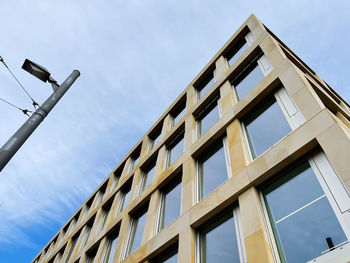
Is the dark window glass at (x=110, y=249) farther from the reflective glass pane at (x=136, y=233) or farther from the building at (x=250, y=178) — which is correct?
the reflective glass pane at (x=136, y=233)

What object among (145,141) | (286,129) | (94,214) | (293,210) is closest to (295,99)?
(286,129)

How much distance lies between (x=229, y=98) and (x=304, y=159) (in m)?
5.64

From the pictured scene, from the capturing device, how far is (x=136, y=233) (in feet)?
41.7

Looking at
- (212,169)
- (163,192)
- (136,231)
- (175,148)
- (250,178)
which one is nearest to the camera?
(250,178)

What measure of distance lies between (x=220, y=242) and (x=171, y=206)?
160 inches

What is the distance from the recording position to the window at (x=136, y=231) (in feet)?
39.4

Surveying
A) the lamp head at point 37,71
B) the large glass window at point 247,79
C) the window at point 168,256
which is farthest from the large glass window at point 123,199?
the lamp head at point 37,71

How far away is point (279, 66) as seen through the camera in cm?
941

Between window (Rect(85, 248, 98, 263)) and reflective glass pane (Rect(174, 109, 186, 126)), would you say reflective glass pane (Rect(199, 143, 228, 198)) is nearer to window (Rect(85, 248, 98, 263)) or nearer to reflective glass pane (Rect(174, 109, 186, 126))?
reflective glass pane (Rect(174, 109, 186, 126))

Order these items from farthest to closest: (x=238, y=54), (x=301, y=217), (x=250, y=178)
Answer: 1. (x=238, y=54)
2. (x=250, y=178)
3. (x=301, y=217)

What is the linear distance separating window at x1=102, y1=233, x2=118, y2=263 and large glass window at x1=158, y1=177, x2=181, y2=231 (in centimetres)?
425

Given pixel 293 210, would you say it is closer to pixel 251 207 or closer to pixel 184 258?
pixel 251 207

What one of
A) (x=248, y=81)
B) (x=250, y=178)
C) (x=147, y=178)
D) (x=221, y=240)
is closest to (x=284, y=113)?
(x=250, y=178)

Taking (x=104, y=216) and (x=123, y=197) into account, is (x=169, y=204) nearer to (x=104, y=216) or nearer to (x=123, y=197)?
(x=123, y=197)
